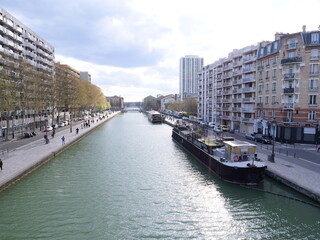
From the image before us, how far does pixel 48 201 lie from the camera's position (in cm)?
1980

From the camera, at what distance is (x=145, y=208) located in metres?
18.8

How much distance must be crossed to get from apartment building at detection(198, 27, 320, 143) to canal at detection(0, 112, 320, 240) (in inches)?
930

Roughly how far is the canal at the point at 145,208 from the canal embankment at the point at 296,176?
29.4 inches

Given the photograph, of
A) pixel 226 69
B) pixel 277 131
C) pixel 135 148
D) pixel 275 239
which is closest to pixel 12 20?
pixel 135 148

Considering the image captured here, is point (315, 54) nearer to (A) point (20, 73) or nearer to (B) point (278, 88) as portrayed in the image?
(B) point (278, 88)

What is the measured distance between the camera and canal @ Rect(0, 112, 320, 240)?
15.4 m

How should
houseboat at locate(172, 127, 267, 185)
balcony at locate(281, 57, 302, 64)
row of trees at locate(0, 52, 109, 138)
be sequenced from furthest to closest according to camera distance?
row of trees at locate(0, 52, 109, 138), balcony at locate(281, 57, 302, 64), houseboat at locate(172, 127, 267, 185)

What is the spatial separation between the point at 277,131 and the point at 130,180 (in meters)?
32.8

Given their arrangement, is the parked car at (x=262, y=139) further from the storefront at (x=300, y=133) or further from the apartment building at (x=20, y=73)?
the apartment building at (x=20, y=73)

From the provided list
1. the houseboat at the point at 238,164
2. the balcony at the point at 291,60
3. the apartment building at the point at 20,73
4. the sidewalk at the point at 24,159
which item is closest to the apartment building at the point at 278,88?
the balcony at the point at 291,60

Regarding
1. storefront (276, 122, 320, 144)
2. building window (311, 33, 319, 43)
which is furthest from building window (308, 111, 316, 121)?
building window (311, 33, 319, 43)

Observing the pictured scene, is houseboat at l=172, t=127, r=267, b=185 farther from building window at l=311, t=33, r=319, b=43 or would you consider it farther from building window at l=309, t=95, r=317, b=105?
building window at l=311, t=33, r=319, b=43

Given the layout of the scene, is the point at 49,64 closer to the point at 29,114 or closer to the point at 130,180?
the point at 29,114

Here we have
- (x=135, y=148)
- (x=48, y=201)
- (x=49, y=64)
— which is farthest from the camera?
(x=49, y=64)
